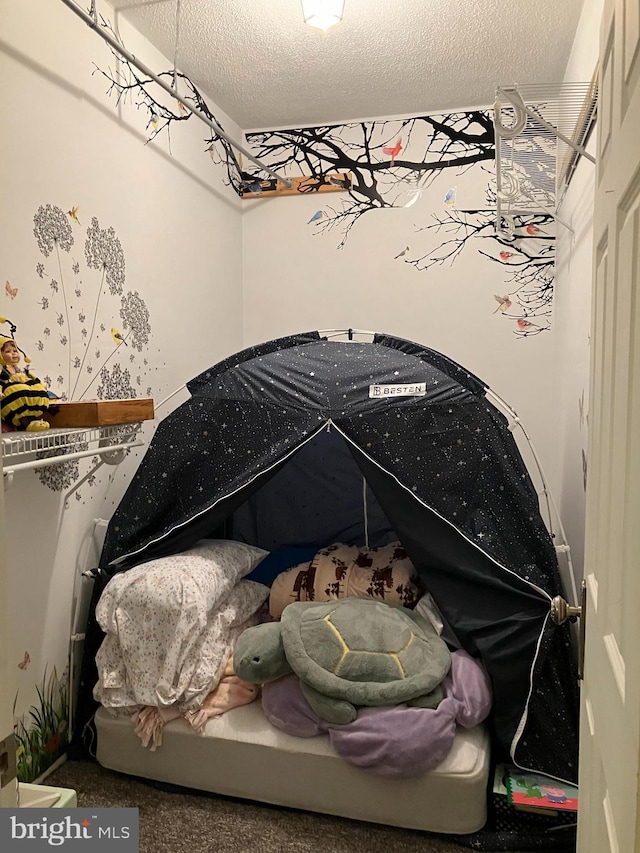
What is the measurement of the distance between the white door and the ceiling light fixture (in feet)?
4.15

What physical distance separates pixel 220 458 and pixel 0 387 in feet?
2.47

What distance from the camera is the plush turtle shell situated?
185 cm

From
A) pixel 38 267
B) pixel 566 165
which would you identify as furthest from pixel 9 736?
pixel 566 165

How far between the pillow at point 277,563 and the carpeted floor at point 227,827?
2.83 feet

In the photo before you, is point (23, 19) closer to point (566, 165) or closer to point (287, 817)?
point (566, 165)

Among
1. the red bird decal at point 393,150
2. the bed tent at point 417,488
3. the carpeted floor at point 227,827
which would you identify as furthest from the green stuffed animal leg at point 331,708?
the red bird decal at point 393,150

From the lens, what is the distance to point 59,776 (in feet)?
6.84

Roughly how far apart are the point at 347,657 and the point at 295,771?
0.37 metres

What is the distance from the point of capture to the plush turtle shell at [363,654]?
6.08 feet

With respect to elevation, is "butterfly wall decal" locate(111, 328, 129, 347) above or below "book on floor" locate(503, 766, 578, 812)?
above

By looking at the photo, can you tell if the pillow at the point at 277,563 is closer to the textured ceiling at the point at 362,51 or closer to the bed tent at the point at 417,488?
the bed tent at the point at 417,488

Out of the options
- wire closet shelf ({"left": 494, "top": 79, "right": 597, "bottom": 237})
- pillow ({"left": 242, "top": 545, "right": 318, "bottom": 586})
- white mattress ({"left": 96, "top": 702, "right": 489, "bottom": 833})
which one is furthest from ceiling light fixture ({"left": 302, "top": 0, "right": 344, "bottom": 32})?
white mattress ({"left": 96, "top": 702, "right": 489, "bottom": 833})

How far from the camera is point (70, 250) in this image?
7.04 feet

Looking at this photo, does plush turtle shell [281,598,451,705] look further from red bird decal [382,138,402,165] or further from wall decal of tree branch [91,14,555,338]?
red bird decal [382,138,402,165]
